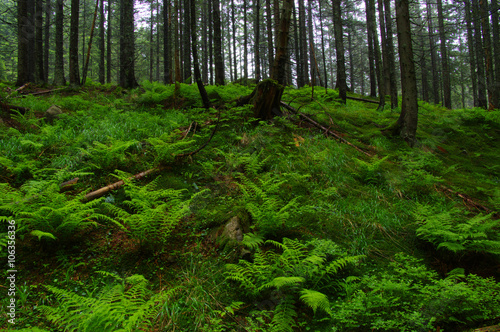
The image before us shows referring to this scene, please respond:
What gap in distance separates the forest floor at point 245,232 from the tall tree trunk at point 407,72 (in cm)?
106

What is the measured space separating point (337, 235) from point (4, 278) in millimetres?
4263

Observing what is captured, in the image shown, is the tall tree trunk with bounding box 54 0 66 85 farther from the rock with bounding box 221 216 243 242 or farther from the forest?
the rock with bounding box 221 216 243 242

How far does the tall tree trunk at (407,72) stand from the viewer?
7.45 m

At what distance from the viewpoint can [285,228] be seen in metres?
3.56

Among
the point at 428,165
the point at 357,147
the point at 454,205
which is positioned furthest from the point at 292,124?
the point at 454,205

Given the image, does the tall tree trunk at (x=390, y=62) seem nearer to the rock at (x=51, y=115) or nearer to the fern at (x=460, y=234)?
the fern at (x=460, y=234)

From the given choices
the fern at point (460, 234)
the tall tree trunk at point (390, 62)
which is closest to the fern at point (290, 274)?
the fern at point (460, 234)

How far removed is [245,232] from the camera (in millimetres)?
3625

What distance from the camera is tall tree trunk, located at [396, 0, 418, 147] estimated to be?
745cm

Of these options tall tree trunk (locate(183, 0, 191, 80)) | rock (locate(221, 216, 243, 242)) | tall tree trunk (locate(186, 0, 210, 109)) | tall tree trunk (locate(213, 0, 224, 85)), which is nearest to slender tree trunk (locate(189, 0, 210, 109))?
tall tree trunk (locate(186, 0, 210, 109))

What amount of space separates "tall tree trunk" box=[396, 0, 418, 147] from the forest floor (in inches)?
41.6

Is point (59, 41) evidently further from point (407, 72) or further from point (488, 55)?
point (488, 55)

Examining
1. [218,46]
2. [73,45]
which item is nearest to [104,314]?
[218,46]

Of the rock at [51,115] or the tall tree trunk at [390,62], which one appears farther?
the tall tree trunk at [390,62]
